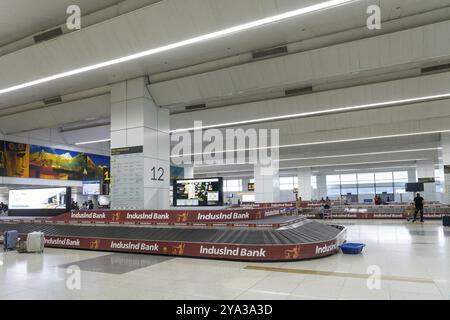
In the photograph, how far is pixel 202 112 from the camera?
15.0 meters

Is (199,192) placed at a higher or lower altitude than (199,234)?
higher

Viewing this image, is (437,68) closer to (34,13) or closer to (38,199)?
(34,13)

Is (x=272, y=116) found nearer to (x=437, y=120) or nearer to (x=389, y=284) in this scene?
(x=437, y=120)

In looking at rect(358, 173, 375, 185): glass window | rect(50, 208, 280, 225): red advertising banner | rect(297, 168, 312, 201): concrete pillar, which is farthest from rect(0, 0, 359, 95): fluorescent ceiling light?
rect(358, 173, 375, 185): glass window

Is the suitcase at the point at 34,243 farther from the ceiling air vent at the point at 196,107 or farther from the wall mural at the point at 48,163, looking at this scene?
the wall mural at the point at 48,163

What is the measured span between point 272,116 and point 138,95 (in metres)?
5.70

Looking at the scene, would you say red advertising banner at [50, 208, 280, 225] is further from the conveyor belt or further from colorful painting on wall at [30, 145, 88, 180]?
colorful painting on wall at [30, 145, 88, 180]

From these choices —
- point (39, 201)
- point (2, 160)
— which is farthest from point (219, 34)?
point (2, 160)

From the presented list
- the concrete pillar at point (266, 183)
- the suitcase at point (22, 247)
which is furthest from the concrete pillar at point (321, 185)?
the suitcase at point (22, 247)

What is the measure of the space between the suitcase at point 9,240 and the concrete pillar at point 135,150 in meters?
3.09

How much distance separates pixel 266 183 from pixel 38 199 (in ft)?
58.1

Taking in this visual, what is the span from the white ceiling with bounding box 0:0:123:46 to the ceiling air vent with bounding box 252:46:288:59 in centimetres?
411

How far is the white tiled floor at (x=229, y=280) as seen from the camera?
4.58 metres
